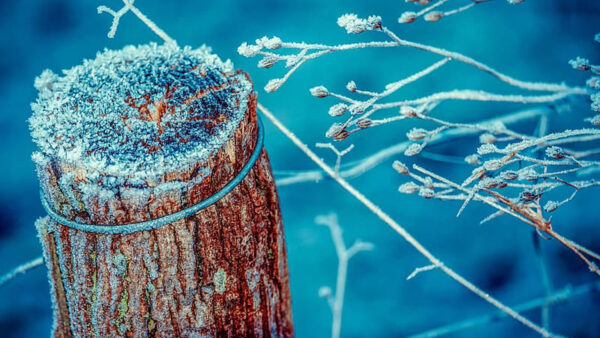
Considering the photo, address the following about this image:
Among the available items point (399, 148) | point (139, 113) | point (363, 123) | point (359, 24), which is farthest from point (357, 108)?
point (399, 148)

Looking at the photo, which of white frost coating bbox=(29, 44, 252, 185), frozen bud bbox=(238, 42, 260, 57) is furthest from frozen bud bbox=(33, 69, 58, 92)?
frozen bud bbox=(238, 42, 260, 57)

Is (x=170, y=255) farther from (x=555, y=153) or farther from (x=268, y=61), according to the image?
(x=555, y=153)

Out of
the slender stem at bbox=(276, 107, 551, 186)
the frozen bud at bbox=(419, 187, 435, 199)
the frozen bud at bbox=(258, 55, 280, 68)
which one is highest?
the slender stem at bbox=(276, 107, 551, 186)

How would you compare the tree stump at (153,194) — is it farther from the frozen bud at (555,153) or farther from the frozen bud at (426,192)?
the frozen bud at (555,153)

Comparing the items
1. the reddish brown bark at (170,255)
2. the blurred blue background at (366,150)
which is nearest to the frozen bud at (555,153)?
the reddish brown bark at (170,255)

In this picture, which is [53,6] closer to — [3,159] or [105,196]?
[3,159]

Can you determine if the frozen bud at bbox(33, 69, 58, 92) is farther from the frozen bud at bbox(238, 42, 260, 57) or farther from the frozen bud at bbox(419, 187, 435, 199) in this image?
the frozen bud at bbox(419, 187, 435, 199)

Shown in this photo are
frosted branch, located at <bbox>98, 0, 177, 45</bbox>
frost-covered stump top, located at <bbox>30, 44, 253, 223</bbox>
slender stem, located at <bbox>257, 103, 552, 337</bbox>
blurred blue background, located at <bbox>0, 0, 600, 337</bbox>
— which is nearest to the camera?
frost-covered stump top, located at <bbox>30, 44, 253, 223</bbox>
